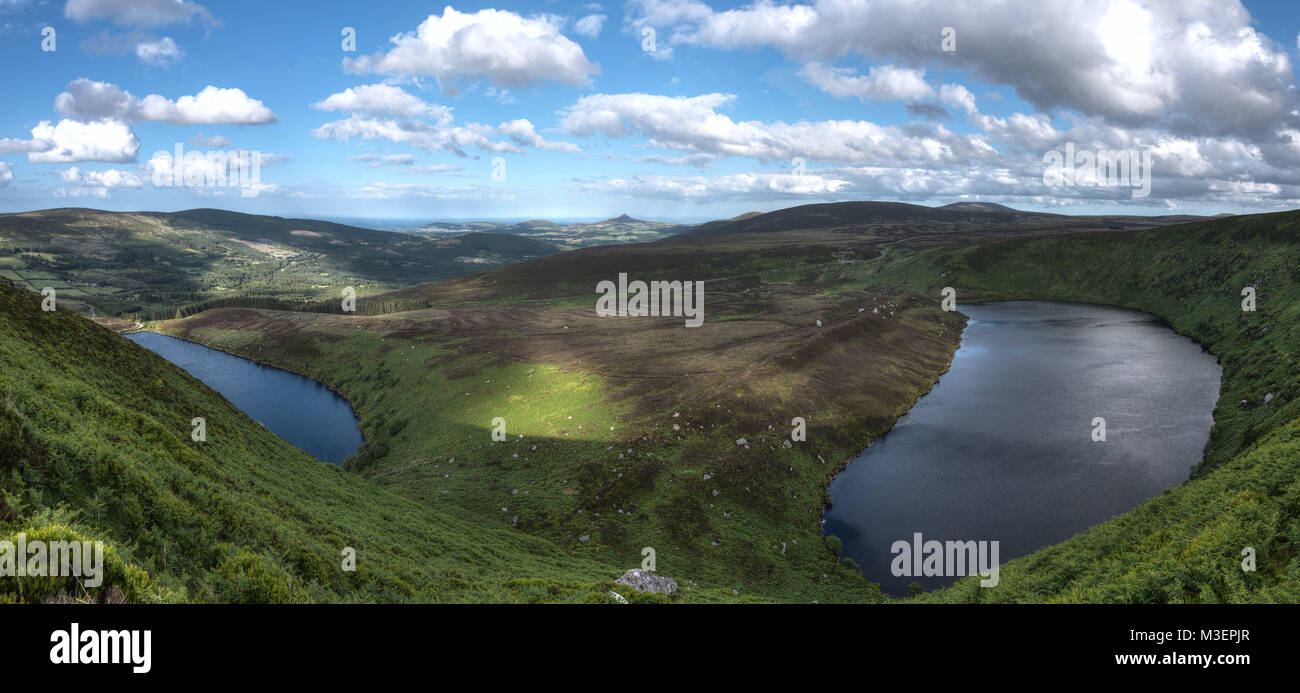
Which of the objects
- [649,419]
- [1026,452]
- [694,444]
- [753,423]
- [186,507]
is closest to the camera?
[186,507]

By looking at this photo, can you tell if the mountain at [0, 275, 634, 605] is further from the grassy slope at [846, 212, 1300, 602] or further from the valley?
the grassy slope at [846, 212, 1300, 602]

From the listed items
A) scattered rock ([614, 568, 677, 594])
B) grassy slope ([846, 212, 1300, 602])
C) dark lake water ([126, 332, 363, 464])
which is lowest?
dark lake water ([126, 332, 363, 464])

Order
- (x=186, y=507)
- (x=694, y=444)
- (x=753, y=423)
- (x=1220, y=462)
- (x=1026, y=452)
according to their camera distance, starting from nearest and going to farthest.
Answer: (x=186, y=507) < (x=1220, y=462) < (x=694, y=444) < (x=1026, y=452) < (x=753, y=423)

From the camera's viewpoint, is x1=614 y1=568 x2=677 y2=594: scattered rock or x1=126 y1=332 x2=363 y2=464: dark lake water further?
x1=126 y1=332 x2=363 y2=464: dark lake water

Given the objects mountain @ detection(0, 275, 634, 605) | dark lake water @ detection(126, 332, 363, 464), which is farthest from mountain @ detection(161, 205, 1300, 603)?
mountain @ detection(0, 275, 634, 605)

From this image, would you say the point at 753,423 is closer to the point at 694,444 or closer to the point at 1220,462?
the point at 694,444

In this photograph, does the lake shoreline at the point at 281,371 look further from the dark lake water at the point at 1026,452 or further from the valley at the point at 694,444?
the dark lake water at the point at 1026,452

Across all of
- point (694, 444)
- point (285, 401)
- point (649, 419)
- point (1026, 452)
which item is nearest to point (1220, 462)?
point (1026, 452)
